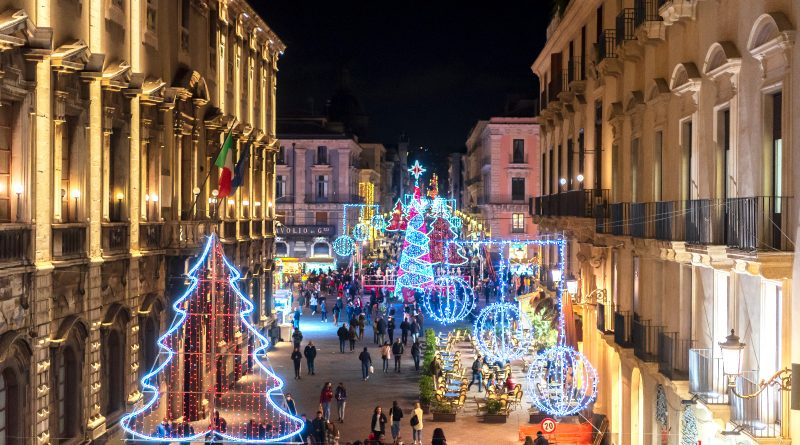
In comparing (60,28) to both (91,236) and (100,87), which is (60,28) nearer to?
(100,87)

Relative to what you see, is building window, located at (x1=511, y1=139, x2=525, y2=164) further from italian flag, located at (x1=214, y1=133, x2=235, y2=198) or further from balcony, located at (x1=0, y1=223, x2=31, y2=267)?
balcony, located at (x1=0, y1=223, x2=31, y2=267)

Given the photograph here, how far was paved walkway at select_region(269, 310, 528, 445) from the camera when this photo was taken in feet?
92.4

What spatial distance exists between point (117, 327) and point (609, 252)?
40.4 ft

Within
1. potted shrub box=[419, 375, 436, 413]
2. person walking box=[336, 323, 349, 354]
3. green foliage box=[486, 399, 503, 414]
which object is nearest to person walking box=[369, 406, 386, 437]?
potted shrub box=[419, 375, 436, 413]

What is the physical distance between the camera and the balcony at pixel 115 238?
21516mm

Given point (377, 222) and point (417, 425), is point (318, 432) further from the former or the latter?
point (377, 222)

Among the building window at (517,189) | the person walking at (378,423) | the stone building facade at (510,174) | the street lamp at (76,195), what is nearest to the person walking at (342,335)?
the person walking at (378,423)

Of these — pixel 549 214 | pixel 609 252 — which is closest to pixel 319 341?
pixel 549 214

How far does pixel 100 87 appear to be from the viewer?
2114 cm

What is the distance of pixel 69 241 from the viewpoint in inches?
756

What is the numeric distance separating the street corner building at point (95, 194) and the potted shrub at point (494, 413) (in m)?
8.58

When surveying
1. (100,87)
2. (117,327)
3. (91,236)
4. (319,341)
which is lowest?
(319,341)

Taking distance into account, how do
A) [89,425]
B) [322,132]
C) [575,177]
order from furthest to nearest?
[322,132]
[575,177]
[89,425]

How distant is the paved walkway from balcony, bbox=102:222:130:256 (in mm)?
7990
